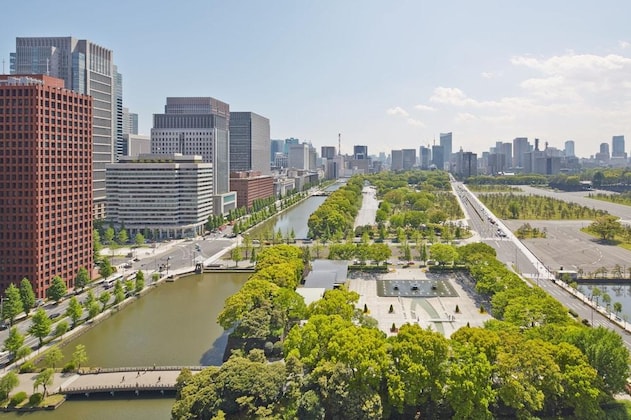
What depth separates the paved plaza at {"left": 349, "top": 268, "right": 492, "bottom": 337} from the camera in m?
33.4

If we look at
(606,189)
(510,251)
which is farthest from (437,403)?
(606,189)

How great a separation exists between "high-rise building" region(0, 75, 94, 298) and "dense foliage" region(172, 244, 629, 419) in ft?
75.4

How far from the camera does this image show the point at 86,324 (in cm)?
3334

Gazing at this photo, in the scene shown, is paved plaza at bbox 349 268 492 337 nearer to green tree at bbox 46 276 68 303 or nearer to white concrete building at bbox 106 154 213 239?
green tree at bbox 46 276 68 303

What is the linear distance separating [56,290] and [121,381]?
51.0 ft

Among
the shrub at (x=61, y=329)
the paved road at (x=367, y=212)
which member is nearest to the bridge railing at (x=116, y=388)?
the shrub at (x=61, y=329)

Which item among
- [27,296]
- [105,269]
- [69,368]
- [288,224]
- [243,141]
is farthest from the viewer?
[243,141]

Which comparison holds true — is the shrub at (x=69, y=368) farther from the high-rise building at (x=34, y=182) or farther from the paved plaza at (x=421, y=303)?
the paved plaza at (x=421, y=303)

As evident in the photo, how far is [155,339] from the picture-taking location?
31094mm

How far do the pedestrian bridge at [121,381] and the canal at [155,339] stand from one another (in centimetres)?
48

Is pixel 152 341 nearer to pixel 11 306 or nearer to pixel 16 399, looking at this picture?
pixel 16 399

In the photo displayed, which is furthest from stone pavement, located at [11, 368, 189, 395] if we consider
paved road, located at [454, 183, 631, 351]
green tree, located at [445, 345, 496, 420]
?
paved road, located at [454, 183, 631, 351]

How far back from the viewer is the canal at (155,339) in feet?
74.3

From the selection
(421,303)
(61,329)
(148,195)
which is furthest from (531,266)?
(148,195)
